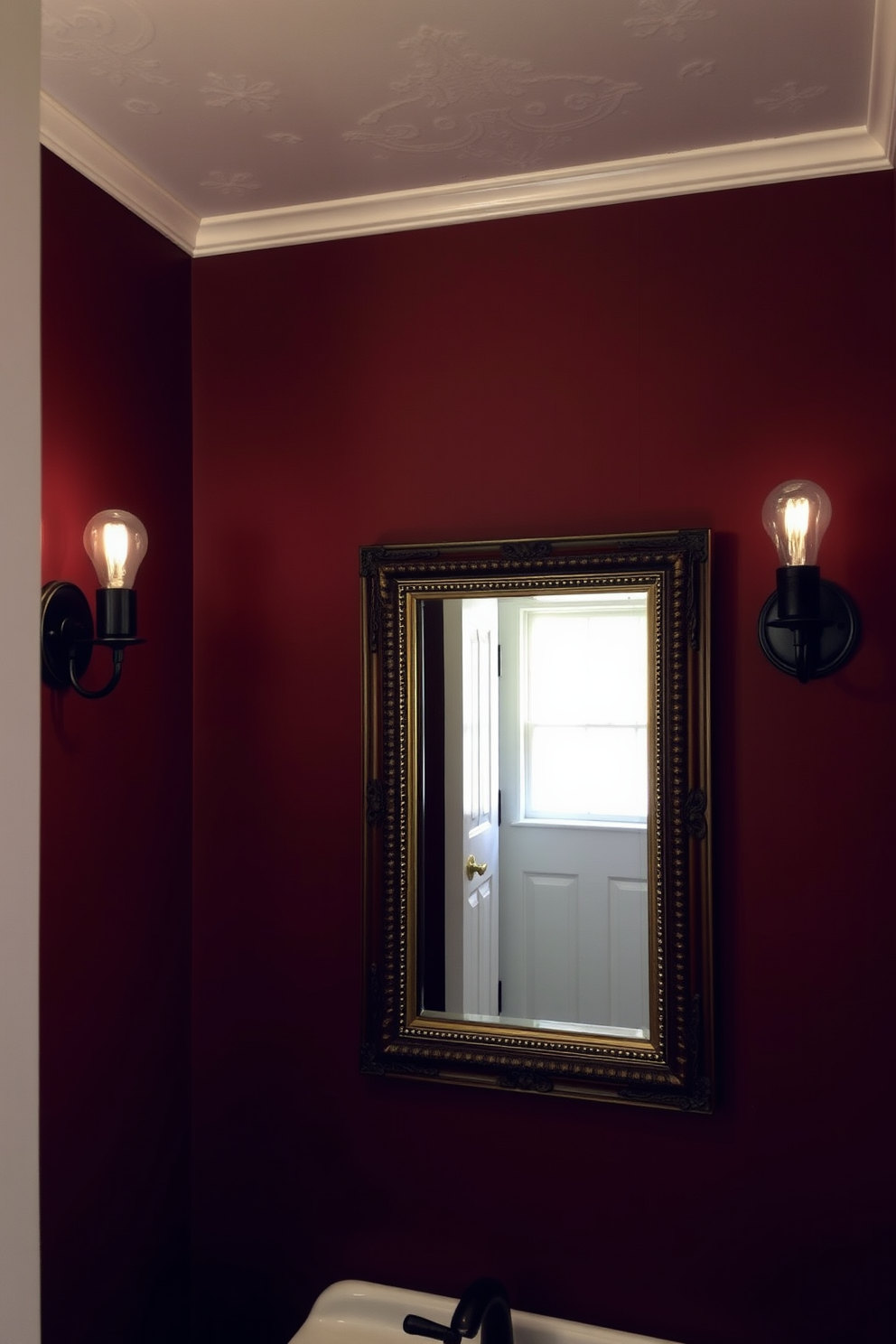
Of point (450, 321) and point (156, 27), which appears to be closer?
point (156, 27)

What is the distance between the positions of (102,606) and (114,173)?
2.41ft

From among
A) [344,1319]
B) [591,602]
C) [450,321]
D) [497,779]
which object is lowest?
[344,1319]

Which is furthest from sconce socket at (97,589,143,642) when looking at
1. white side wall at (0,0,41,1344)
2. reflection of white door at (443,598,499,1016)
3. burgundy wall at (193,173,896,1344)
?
white side wall at (0,0,41,1344)

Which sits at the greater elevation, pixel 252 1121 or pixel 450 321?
pixel 450 321

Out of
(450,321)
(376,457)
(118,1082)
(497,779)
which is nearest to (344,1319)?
(118,1082)

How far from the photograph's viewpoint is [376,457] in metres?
1.81

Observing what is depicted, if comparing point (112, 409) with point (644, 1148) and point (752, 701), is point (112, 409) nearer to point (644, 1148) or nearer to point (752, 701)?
point (752, 701)

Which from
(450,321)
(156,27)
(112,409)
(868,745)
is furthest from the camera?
(450,321)

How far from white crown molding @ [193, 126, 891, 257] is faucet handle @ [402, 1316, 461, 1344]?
1726 mm

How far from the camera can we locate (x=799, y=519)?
1.47 m

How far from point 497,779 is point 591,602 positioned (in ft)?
1.11

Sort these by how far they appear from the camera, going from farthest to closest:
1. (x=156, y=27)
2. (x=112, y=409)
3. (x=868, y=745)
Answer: (x=112, y=409) < (x=868, y=745) < (x=156, y=27)

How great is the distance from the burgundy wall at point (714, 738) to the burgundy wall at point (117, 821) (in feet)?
0.23

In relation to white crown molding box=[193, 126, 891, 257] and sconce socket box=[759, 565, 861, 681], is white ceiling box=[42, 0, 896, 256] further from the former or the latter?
sconce socket box=[759, 565, 861, 681]
